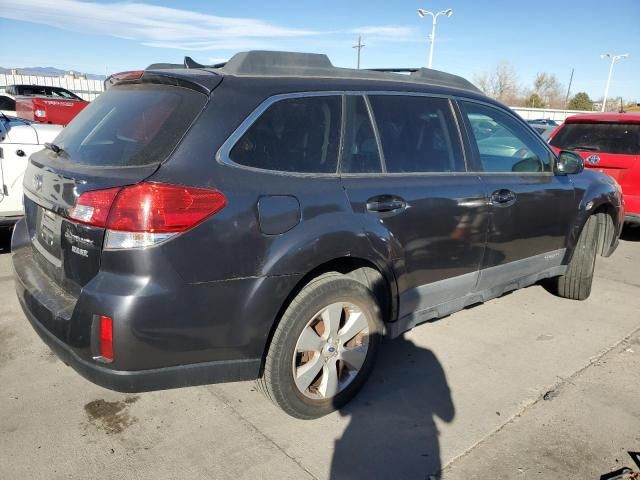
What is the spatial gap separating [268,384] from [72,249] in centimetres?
112

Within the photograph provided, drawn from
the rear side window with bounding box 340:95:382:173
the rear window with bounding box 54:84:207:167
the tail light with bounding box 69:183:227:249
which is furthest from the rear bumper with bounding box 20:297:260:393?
the rear side window with bounding box 340:95:382:173

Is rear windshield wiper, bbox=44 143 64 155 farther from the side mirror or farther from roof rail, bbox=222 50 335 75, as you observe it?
the side mirror

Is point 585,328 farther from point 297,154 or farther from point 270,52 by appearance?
point 270,52

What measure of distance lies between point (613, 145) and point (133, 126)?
6.27m

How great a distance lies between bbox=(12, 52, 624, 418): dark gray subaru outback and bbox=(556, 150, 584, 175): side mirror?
780mm

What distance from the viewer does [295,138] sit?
251cm

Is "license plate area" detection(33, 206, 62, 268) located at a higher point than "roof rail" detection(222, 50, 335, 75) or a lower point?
lower

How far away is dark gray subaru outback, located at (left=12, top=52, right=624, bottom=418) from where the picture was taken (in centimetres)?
211

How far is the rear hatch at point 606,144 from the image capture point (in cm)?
636

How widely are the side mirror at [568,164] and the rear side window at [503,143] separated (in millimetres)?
75

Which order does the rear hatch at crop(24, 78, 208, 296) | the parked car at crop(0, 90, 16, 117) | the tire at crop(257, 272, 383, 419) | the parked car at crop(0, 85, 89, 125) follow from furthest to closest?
the parked car at crop(0, 90, 16, 117), the parked car at crop(0, 85, 89, 125), the tire at crop(257, 272, 383, 419), the rear hatch at crop(24, 78, 208, 296)

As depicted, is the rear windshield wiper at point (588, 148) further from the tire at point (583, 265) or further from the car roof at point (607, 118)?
the tire at point (583, 265)

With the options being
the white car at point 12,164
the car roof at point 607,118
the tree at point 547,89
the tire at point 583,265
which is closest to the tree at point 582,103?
the tree at point 547,89

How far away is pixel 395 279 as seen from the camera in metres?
2.89
